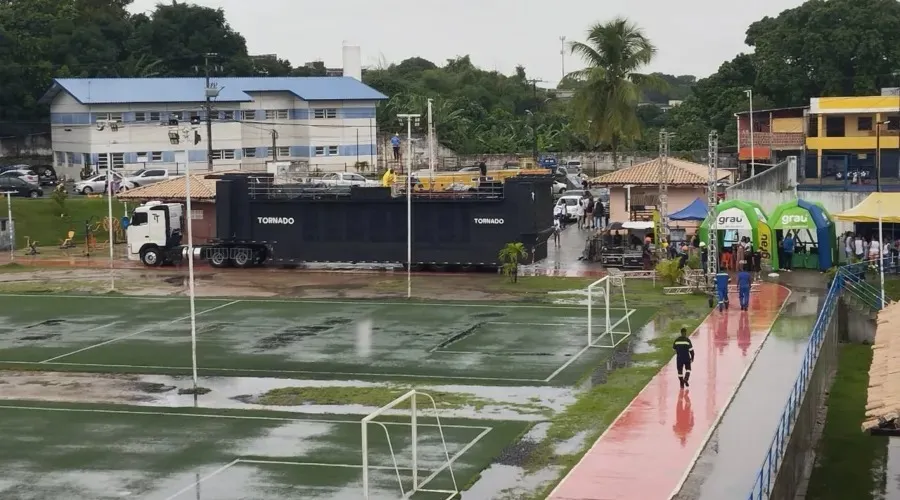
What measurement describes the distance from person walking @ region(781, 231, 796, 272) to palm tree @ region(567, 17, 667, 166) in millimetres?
20915

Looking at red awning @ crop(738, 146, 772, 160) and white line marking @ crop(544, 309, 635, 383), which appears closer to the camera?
white line marking @ crop(544, 309, 635, 383)

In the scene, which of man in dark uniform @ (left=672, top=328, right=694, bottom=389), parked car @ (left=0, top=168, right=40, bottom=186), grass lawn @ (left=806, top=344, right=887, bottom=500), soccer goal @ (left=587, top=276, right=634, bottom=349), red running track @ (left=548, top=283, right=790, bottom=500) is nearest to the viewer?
red running track @ (left=548, top=283, right=790, bottom=500)

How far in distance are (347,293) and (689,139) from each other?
171 ft

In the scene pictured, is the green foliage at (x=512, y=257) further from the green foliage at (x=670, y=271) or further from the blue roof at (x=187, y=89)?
the blue roof at (x=187, y=89)

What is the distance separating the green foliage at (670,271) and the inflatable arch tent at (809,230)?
471cm

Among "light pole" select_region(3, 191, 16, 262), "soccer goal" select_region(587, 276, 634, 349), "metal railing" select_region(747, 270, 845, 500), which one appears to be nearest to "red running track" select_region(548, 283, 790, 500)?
"metal railing" select_region(747, 270, 845, 500)

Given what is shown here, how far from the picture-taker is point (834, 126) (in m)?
75.2

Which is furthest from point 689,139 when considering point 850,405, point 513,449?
point 513,449

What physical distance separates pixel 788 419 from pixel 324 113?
64.6 m

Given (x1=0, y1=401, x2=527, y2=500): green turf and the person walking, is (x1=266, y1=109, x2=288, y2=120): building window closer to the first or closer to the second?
the person walking

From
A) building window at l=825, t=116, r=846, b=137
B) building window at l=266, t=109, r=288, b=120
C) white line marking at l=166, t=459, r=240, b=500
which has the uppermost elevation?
building window at l=266, t=109, r=288, b=120

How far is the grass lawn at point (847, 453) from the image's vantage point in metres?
23.5

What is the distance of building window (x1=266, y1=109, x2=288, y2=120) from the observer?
8362 cm

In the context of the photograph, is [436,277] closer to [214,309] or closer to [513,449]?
[214,309]
